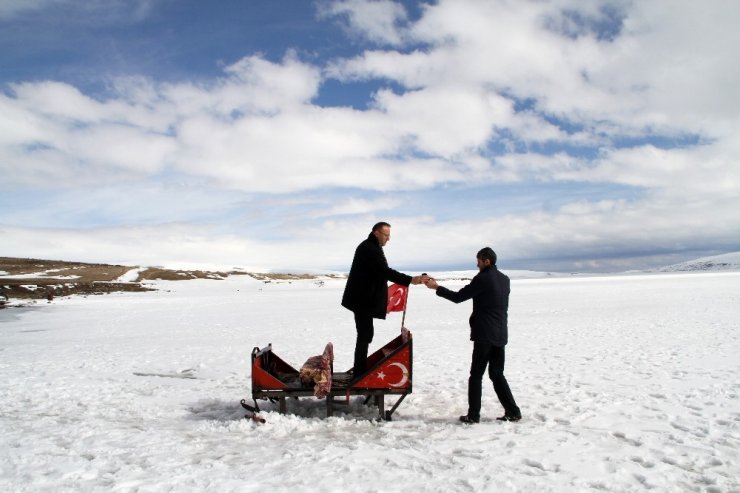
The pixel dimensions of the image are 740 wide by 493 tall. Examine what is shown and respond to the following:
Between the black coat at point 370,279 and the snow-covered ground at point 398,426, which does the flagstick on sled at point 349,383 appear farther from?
the black coat at point 370,279

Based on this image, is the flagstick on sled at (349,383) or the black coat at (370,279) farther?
the black coat at (370,279)

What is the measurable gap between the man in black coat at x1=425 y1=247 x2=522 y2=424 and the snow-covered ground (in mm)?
313

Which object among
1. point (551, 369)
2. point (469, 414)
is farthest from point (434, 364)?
point (469, 414)

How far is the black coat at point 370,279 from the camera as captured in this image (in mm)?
6555

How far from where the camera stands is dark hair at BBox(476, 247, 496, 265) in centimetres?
Answer: 629

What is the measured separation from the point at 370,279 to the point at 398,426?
1.87 metres

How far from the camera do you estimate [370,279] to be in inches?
260

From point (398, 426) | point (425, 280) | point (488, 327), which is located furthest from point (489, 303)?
point (398, 426)

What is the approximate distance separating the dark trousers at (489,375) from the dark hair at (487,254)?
1.05 m

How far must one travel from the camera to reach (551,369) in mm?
A: 9641

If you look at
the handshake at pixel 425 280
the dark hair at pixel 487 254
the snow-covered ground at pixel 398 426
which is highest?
the dark hair at pixel 487 254

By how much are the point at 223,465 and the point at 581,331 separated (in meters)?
12.9

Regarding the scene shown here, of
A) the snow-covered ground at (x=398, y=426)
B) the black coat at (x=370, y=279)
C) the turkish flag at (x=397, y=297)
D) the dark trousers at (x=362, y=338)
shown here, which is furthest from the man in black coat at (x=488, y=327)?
the dark trousers at (x=362, y=338)

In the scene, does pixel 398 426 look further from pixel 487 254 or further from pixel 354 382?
pixel 487 254
